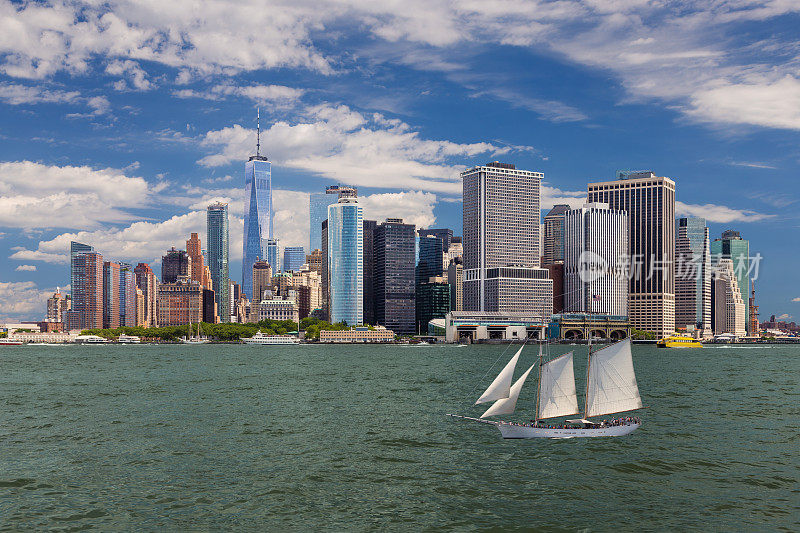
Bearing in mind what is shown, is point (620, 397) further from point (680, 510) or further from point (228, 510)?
point (228, 510)

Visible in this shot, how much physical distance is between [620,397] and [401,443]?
21.8 metres

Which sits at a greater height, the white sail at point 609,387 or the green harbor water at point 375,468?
the white sail at point 609,387

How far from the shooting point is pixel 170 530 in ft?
128

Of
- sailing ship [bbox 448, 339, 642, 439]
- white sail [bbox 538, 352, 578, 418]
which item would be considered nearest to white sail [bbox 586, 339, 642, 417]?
sailing ship [bbox 448, 339, 642, 439]

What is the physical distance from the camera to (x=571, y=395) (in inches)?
2598

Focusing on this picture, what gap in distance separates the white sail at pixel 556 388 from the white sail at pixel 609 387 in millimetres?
Answer: 2418

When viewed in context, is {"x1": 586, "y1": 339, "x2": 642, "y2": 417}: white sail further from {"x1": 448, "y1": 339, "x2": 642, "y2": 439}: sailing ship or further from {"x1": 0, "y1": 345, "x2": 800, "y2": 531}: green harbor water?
{"x1": 0, "y1": 345, "x2": 800, "y2": 531}: green harbor water

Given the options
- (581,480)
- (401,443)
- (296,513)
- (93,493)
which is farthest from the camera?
(401,443)

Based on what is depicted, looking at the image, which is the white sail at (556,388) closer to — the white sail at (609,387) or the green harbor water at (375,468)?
the white sail at (609,387)

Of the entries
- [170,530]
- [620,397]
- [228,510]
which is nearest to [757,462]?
[620,397]

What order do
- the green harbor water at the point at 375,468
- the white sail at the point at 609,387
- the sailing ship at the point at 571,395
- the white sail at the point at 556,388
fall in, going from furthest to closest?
the white sail at the point at 609,387
the white sail at the point at 556,388
the sailing ship at the point at 571,395
the green harbor water at the point at 375,468

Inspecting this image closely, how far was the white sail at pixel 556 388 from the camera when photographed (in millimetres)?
64688

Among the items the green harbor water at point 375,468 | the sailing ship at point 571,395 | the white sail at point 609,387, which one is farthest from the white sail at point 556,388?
the green harbor water at point 375,468

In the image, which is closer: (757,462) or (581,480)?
(581,480)
